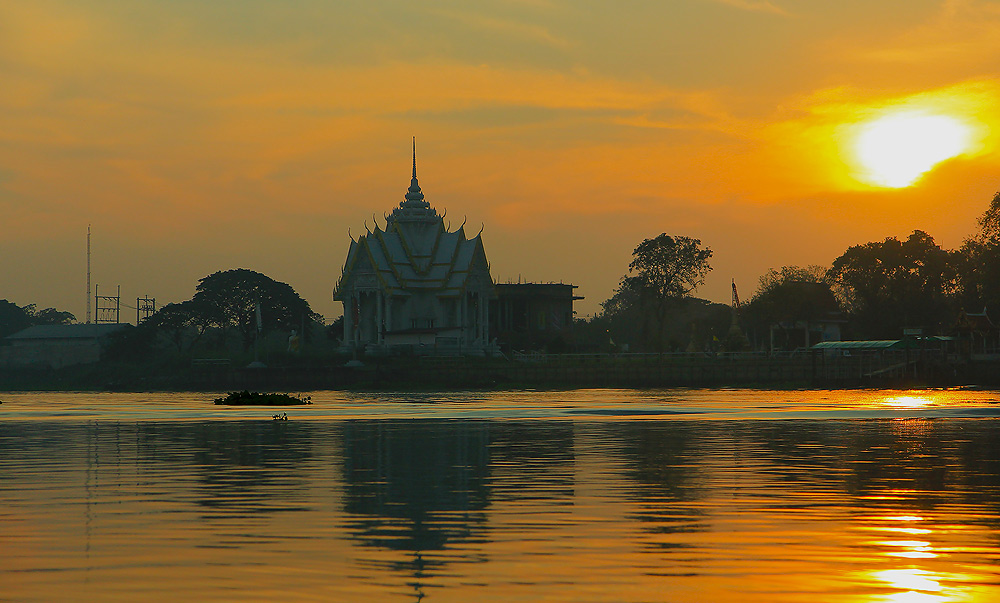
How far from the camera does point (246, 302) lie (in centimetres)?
13888

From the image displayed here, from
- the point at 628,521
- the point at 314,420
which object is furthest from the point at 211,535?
the point at 314,420

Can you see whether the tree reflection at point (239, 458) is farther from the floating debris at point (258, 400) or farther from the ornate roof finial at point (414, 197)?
the ornate roof finial at point (414, 197)

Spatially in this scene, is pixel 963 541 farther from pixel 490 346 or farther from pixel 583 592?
pixel 490 346

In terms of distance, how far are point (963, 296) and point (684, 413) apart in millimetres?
91998

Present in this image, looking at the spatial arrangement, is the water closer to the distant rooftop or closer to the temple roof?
the temple roof

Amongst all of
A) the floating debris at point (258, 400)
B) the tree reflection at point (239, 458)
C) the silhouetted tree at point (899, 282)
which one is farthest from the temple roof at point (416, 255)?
the tree reflection at point (239, 458)

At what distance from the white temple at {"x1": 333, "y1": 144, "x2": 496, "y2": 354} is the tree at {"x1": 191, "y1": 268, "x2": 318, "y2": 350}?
5587 mm

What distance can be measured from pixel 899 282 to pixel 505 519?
398 ft

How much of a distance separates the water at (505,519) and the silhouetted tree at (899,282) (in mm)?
97351

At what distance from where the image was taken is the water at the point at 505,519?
11.1 meters

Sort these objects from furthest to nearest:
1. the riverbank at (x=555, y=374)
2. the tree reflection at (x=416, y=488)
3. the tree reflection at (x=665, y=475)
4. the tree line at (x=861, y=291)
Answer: the tree line at (x=861, y=291)
the riverbank at (x=555, y=374)
the tree reflection at (x=665, y=475)
the tree reflection at (x=416, y=488)

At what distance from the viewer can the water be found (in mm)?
11094

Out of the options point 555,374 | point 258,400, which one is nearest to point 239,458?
point 258,400

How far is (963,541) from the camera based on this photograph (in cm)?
1358
